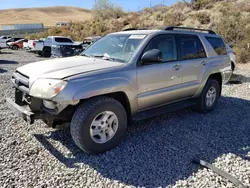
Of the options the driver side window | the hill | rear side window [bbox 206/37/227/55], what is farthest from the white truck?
the driver side window

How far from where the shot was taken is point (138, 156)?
11.6ft

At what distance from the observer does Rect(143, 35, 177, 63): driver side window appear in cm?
422

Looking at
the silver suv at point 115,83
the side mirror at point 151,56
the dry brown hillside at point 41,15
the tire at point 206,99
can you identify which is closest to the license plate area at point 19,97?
the silver suv at point 115,83

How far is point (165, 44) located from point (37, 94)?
8.00ft

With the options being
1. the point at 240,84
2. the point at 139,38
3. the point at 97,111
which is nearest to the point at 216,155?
the point at 97,111

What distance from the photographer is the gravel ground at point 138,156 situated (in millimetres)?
2994

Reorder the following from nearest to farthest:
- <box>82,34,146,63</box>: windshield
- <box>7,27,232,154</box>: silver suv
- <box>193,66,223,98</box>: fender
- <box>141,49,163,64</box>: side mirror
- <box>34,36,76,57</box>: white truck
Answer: <box>7,27,232,154</box>: silver suv < <box>141,49,163,64</box>: side mirror < <box>82,34,146,63</box>: windshield < <box>193,66,223,98</box>: fender < <box>34,36,76,57</box>: white truck

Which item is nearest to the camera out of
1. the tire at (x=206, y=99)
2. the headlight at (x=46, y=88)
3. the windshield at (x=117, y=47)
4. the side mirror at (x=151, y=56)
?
the headlight at (x=46, y=88)

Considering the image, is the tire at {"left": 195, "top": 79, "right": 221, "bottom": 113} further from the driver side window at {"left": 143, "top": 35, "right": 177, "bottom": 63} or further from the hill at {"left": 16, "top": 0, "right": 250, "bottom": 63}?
the hill at {"left": 16, "top": 0, "right": 250, "bottom": 63}

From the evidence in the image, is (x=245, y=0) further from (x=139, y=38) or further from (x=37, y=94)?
(x=37, y=94)

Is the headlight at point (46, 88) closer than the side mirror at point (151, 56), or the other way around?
the headlight at point (46, 88)

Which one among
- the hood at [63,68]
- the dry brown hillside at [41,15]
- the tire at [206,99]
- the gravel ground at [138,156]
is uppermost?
the dry brown hillside at [41,15]

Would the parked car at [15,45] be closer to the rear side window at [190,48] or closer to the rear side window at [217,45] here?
the rear side window at [217,45]

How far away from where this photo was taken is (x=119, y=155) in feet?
11.6
